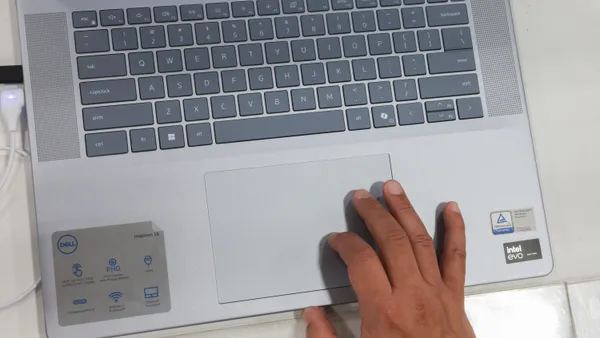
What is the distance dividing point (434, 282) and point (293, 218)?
151 millimetres

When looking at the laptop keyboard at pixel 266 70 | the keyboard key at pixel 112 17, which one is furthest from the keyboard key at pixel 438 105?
the keyboard key at pixel 112 17

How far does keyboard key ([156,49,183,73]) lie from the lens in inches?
21.2

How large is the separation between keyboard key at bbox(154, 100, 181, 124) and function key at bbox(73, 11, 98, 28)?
10 cm

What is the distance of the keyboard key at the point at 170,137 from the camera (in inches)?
20.8

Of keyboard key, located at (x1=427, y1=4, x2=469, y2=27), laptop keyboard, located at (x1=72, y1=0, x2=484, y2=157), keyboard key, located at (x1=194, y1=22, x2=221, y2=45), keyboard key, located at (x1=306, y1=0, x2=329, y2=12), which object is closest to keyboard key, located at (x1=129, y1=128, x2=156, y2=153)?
laptop keyboard, located at (x1=72, y1=0, x2=484, y2=157)

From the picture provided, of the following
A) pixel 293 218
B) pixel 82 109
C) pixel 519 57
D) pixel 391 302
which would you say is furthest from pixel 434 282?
pixel 82 109

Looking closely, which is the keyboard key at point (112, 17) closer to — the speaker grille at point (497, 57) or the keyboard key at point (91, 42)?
the keyboard key at point (91, 42)

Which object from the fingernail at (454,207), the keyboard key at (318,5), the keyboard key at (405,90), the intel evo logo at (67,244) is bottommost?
the fingernail at (454,207)

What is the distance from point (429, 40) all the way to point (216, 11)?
0.72 feet

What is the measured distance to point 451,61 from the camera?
582 mm

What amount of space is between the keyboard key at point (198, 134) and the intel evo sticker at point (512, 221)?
0.30 meters

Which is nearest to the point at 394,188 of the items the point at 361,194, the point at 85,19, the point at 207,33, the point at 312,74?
the point at 361,194

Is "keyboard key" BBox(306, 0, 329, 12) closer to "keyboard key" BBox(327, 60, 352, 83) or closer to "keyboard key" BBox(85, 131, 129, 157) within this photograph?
"keyboard key" BBox(327, 60, 352, 83)

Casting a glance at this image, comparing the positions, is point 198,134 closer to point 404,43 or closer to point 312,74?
point 312,74
